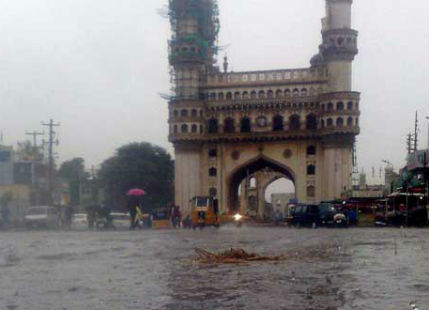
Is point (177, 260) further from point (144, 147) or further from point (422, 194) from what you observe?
point (144, 147)

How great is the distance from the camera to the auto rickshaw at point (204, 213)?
44156 millimetres

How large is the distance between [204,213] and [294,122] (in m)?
23.2

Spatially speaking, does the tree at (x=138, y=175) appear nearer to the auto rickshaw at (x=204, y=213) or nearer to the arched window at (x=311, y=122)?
the arched window at (x=311, y=122)

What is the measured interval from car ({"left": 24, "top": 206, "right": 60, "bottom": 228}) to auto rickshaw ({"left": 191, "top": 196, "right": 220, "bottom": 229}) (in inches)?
338

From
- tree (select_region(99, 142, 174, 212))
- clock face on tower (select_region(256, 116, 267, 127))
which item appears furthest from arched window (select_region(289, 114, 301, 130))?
tree (select_region(99, 142, 174, 212))

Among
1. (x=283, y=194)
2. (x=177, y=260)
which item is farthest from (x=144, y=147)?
(x=177, y=260)

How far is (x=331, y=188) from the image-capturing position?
207 ft

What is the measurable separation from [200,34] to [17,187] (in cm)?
2107

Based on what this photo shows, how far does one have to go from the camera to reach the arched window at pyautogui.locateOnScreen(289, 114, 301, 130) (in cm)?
6562

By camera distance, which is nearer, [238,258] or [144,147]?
[238,258]

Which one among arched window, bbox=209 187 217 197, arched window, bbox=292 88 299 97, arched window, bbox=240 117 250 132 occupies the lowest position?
arched window, bbox=209 187 217 197

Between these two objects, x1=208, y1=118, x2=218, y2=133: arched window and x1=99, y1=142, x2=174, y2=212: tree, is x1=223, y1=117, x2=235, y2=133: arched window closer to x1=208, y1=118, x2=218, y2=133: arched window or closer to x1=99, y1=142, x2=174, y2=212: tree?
x1=208, y1=118, x2=218, y2=133: arched window

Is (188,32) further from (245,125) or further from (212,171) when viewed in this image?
(212,171)

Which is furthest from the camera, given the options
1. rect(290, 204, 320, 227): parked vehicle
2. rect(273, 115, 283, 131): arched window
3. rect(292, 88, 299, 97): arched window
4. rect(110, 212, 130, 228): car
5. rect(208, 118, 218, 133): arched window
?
rect(208, 118, 218, 133): arched window
